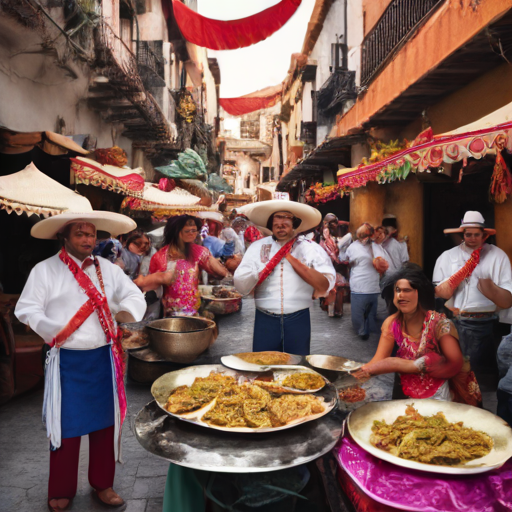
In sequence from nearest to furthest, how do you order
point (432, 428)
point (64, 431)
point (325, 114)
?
point (432, 428), point (64, 431), point (325, 114)

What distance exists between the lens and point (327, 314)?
10211mm

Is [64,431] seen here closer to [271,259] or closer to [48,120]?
[271,259]

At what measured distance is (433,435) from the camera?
7.47 ft

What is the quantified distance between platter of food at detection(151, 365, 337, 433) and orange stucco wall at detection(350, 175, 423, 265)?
7787mm

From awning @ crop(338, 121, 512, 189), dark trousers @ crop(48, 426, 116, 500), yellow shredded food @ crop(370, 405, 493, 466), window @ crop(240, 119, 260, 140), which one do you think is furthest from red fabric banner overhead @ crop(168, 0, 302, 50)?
window @ crop(240, 119, 260, 140)

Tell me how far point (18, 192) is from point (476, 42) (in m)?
5.73

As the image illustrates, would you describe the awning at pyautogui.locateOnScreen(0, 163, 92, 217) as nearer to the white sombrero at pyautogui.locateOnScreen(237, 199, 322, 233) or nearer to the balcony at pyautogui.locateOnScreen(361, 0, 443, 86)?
the white sombrero at pyautogui.locateOnScreen(237, 199, 322, 233)

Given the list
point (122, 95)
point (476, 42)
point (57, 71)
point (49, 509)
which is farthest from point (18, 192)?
point (122, 95)

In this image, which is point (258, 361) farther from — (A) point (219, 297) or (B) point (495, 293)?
(A) point (219, 297)

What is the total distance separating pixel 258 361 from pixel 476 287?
10.5ft

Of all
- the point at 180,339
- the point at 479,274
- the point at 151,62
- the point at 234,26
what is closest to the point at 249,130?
the point at 151,62

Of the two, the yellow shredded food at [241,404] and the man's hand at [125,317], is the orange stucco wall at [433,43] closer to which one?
the yellow shredded food at [241,404]

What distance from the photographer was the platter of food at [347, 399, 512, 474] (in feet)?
6.93

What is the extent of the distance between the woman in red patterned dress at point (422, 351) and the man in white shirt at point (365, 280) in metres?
4.56
